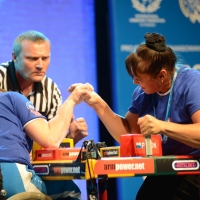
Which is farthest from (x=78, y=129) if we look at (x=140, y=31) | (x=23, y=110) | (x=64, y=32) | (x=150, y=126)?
(x=140, y=31)

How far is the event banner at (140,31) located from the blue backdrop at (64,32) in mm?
255

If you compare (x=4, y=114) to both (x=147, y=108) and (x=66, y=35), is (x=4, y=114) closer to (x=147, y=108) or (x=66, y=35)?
(x=147, y=108)

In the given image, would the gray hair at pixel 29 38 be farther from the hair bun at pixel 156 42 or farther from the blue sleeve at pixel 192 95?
the blue sleeve at pixel 192 95

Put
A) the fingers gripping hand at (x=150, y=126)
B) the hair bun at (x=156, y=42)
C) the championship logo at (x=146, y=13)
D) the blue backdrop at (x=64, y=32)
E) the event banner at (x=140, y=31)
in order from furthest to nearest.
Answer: the championship logo at (x=146, y=13) → the event banner at (x=140, y=31) → the blue backdrop at (x=64, y=32) → the hair bun at (x=156, y=42) → the fingers gripping hand at (x=150, y=126)

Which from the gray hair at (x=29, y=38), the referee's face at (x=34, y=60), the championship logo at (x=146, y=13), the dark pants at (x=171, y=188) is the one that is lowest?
the dark pants at (x=171, y=188)

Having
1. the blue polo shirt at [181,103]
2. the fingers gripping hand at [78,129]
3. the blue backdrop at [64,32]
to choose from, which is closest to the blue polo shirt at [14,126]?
the blue polo shirt at [181,103]

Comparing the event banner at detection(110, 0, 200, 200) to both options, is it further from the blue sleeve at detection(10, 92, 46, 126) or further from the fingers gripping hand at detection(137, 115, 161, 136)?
the fingers gripping hand at detection(137, 115, 161, 136)

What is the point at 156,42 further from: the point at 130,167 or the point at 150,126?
the point at 130,167

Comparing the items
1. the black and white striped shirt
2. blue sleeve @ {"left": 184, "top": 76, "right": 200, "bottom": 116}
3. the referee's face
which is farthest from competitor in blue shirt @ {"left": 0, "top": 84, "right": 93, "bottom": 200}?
the black and white striped shirt

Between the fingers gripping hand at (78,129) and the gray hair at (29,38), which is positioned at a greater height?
the gray hair at (29,38)

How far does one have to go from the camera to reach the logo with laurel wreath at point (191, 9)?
5242mm

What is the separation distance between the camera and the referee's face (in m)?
3.90

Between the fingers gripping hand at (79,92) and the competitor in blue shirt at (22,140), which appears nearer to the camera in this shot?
the competitor in blue shirt at (22,140)

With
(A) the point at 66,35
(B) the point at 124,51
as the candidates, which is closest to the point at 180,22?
(B) the point at 124,51
